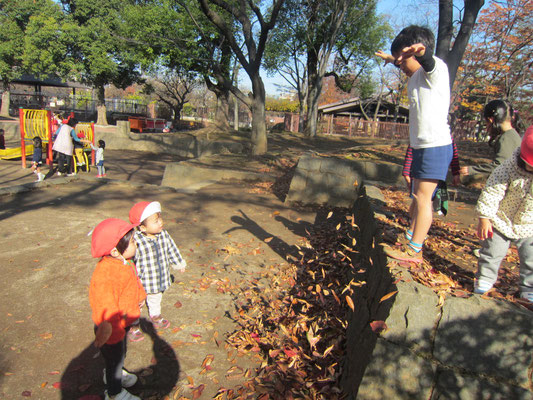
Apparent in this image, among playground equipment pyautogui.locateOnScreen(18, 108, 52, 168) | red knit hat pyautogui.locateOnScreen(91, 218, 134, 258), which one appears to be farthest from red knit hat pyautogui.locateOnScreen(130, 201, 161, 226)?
playground equipment pyautogui.locateOnScreen(18, 108, 52, 168)

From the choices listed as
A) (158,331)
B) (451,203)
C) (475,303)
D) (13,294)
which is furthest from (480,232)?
(13,294)

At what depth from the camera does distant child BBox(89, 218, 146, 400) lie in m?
2.46

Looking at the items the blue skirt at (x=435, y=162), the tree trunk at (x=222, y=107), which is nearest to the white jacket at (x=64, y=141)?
the blue skirt at (x=435, y=162)

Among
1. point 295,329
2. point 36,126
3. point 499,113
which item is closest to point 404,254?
point 295,329

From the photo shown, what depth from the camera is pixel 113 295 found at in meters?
2.52

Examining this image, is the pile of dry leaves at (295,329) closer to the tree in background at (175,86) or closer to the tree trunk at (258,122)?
the tree trunk at (258,122)

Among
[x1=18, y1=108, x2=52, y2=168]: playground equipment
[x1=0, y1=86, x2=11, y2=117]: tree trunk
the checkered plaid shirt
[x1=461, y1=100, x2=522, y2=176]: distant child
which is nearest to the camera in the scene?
the checkered plaid shirt

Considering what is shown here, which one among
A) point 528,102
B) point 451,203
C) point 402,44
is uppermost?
point 528,102

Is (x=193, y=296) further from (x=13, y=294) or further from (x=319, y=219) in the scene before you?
(x=319, y=219)

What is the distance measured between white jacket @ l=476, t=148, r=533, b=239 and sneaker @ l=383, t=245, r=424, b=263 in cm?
57

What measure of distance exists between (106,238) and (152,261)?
34.9 inches

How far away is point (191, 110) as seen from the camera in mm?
50781

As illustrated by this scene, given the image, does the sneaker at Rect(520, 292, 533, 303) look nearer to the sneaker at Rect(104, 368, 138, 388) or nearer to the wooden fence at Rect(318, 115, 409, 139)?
the sneaker at Rect(104, 368, 138, 388)

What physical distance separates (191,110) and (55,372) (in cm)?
5066
